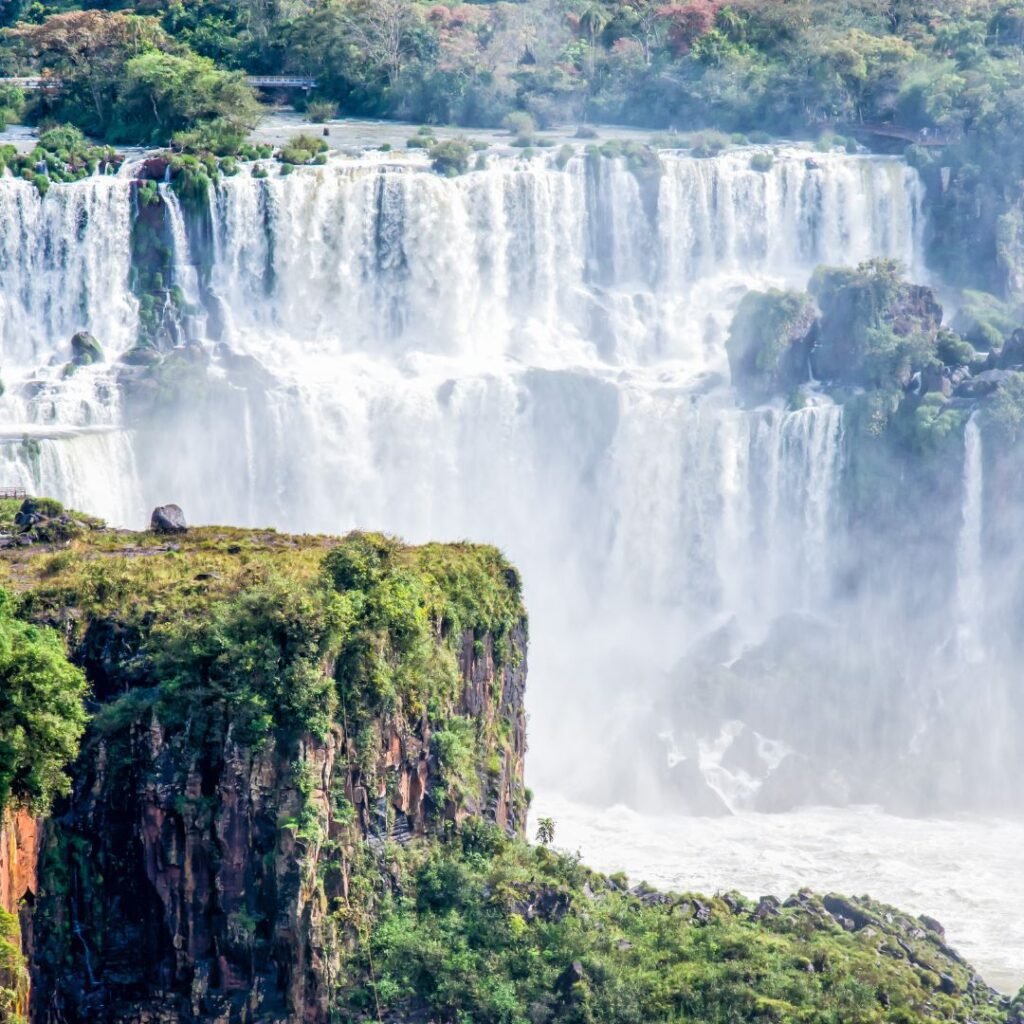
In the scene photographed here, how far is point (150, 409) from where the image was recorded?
69.8 m

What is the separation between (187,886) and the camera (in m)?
42.0

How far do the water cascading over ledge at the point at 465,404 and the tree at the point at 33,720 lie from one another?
27184mm

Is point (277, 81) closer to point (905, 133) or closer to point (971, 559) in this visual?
point (905, 133)

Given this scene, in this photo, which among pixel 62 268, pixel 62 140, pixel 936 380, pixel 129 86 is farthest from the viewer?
pixel 129 86

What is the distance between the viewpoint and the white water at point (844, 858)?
55.2 meters

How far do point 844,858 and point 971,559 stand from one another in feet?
51.3

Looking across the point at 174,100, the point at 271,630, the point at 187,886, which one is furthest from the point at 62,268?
the point at 187,886

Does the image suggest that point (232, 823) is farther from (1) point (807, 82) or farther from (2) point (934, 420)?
(1) point (807, 82)

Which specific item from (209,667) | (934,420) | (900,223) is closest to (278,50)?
(900,223)

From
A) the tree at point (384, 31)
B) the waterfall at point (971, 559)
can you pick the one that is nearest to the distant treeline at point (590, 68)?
the tree at point (384, 31)

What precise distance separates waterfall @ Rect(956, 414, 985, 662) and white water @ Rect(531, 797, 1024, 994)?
915cm

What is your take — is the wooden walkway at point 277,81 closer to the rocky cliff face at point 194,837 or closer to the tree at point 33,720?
the rocky cliff face at point 194,837

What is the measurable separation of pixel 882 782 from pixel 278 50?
1525 inches

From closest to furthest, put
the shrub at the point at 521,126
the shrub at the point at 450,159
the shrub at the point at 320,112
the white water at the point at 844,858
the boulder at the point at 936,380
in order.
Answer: the white water at the point at 844,858, the boulder at the point at 936,380, the shrub at the point at 450,159, the shrub at the point at 521,126, the shrub at the point at 320,112
